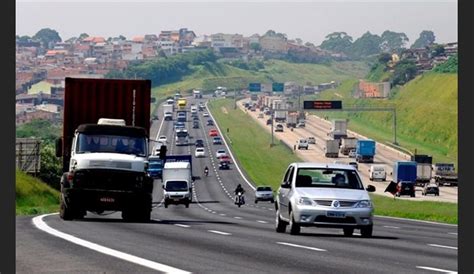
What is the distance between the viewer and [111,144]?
34500mm

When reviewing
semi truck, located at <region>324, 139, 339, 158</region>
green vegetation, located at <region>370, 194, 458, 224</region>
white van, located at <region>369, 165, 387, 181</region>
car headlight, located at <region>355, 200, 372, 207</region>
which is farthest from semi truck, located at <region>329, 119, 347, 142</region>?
car headlight, located at <region>355, 200, 372, 207</region>

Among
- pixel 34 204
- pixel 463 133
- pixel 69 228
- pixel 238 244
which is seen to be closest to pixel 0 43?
pixel 69 228

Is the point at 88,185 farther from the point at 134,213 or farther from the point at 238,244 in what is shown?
the point at 238,244

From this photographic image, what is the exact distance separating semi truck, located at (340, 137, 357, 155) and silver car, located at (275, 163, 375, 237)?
443ft

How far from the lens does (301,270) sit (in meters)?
18.1

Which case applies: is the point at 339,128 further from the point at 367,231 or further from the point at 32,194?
the point at 367,231

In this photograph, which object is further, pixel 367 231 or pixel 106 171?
pixel 106 171

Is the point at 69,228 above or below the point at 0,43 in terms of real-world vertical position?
below

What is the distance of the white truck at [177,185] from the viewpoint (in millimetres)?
79375

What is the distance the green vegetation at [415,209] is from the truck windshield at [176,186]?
38.0ft

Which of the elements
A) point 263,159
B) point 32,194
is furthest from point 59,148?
point 263,159

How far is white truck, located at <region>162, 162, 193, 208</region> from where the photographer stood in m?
79.4

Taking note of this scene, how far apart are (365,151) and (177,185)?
245 feet

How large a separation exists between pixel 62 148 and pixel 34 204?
35.6 meters
